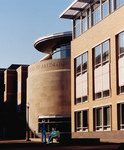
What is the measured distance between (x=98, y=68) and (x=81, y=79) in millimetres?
4987

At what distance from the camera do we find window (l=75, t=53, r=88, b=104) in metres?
43.8

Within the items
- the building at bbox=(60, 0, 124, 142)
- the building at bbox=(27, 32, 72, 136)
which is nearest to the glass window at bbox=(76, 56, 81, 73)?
the building at bbox=(60, 0, 124, 142)

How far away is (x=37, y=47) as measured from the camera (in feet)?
206

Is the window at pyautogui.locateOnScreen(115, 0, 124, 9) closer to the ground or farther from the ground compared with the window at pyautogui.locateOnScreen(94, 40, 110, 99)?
farther from the ground

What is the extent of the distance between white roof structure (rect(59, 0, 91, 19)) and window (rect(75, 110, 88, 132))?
1187 centimetres

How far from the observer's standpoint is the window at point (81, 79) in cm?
4375

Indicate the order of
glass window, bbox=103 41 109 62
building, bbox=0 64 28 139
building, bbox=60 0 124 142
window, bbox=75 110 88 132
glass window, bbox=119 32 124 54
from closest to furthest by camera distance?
glass window, bbox=119 32 124 54 < building, bbox=60 0 124 142 < glass window, bbox=103 41 109 62 < window, bbox=75 110 88 132 < building, bbox=0 64 28 139

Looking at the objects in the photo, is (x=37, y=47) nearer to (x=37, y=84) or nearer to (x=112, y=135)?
(x=37, y=84)

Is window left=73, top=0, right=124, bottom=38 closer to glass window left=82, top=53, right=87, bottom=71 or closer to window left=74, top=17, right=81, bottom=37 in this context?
window left=74, top=17, right=81, bottom=37

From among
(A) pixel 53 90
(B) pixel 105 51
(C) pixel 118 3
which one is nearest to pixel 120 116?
(B) pixel 105 51

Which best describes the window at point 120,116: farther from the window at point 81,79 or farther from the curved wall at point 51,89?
the curved wall at point 51,89

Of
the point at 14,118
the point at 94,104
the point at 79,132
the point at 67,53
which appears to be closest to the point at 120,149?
the point at 94,104

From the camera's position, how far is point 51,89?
53.1 m

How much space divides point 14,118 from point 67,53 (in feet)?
98.5
